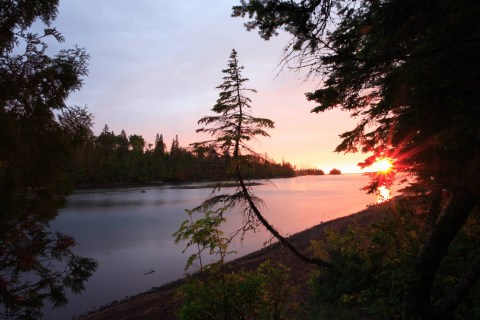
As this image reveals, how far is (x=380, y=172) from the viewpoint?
628 centimetres

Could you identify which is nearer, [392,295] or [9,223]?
[392,295]

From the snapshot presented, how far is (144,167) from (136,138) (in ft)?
123

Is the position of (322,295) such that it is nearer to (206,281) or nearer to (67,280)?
(206,281)

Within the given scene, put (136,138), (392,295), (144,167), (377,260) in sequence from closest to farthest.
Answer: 1. (392,295)
2. (377,260)
3. (144,167)
4. (136,138)

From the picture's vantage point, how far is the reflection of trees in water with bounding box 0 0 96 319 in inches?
240

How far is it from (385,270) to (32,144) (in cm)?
769

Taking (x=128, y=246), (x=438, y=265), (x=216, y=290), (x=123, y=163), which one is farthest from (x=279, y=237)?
(x=123, y=163)

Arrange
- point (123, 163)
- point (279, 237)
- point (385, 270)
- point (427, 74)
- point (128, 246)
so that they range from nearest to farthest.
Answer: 1. point (427, 74)
2. point (385, 270)
3. point (279, 237)
4. point (128, 246)
5. point (123, 163)

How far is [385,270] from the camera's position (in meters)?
6.32

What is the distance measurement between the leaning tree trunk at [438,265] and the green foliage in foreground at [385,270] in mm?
482

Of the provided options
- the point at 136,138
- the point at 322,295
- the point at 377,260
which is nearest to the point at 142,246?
the point at 322,295

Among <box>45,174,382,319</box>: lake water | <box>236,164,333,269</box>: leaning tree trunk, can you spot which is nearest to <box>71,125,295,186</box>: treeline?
<box>45,174,382,319</box>: lake water

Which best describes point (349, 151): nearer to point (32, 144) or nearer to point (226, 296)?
point (226, 296)

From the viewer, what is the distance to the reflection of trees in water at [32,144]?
6090 mm
